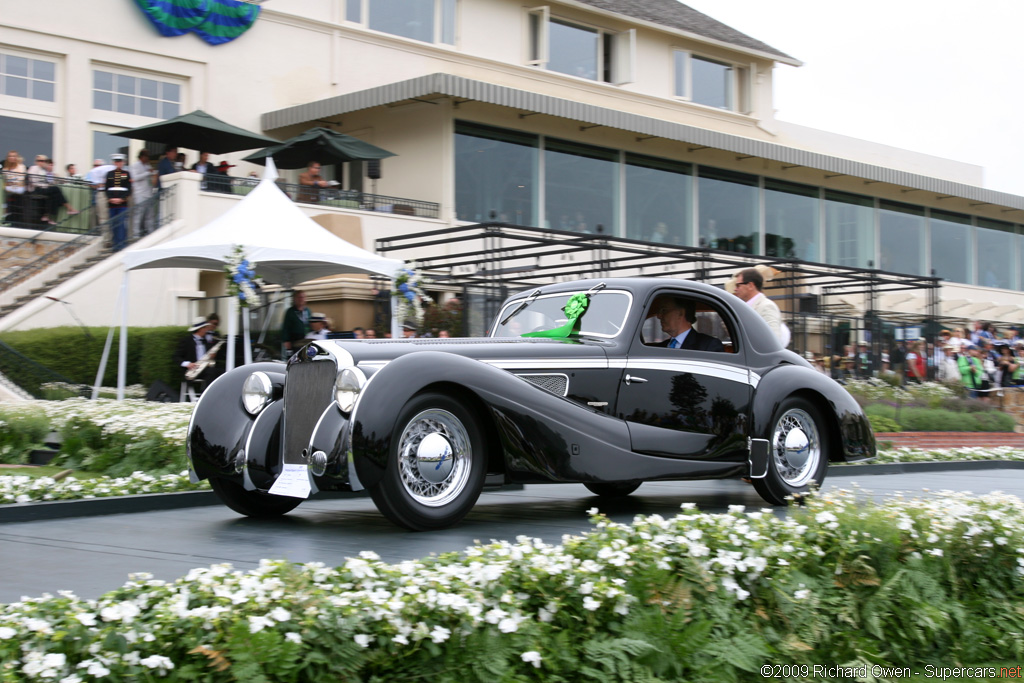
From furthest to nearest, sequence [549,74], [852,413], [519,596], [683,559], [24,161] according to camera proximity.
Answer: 1. [549,74]
2. [24,161]
3. [852,413]
4. [683,559]
5. [519,596]

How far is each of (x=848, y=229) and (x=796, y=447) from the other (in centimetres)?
2909

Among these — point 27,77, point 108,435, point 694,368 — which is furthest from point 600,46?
point 694,368

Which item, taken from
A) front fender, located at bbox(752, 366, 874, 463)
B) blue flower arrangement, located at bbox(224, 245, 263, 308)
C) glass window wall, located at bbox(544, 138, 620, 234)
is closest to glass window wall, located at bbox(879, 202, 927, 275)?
glass window wall, located at bbox(544, 138, 620, 234)

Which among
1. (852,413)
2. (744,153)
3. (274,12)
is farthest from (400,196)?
(852,413)

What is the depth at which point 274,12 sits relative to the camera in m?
24.5

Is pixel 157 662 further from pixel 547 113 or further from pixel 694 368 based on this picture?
pixel 547 113

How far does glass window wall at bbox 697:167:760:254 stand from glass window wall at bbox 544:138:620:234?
354cm

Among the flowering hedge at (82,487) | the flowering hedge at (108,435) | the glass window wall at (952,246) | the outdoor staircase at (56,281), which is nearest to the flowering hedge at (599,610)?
the flowering hedge at (82,487)

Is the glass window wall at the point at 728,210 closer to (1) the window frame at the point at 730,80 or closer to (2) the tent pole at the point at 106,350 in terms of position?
(1) the window frame at the point at 730,80

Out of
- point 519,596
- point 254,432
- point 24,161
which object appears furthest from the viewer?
point 24,161

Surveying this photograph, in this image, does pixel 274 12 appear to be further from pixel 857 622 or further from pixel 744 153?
pixel 857 622

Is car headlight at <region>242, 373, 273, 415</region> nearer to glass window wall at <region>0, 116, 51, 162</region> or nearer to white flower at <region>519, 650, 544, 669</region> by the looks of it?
white flower at <region>519, 650, 544, 669</region>

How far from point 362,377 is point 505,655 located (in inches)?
113

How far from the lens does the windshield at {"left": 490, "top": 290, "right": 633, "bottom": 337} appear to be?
24.9 feet
